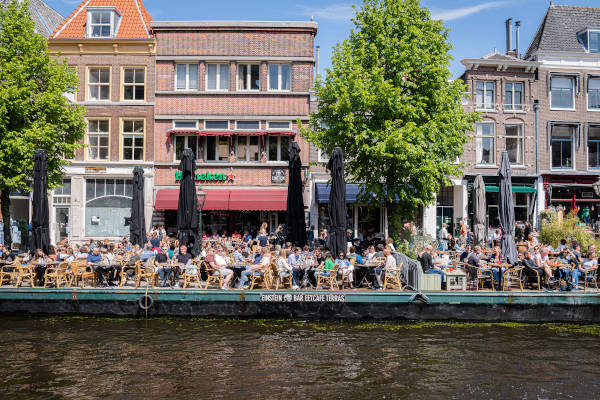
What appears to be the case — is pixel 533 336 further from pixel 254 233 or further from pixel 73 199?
pixel 73 199

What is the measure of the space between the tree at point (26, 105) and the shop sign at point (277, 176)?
9.42 m

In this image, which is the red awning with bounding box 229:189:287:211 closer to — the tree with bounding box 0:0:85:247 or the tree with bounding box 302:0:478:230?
the tree with bounding box 302:0:478:230

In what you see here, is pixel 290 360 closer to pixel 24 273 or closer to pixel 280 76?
pixel 24 273

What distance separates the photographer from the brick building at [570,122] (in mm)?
28078

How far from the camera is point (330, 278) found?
44.3 ft

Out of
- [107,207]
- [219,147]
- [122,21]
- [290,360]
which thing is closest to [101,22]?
[122,21]

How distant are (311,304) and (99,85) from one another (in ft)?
64.5

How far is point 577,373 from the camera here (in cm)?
948

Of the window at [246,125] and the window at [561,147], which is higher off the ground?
the window at [246,125]

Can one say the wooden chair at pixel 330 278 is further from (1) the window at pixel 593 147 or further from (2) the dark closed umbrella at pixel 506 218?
(1) the window at pixel 593 147

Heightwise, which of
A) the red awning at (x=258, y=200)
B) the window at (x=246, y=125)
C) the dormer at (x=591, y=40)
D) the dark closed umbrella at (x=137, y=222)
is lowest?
the dark closed umbrella at (x=137, y=222)

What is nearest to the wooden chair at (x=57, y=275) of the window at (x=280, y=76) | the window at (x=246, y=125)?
the window at (x=246, y=125)

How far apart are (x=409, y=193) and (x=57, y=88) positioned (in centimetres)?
1534

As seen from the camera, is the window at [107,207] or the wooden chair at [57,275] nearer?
the wooden chair at [57,275]
